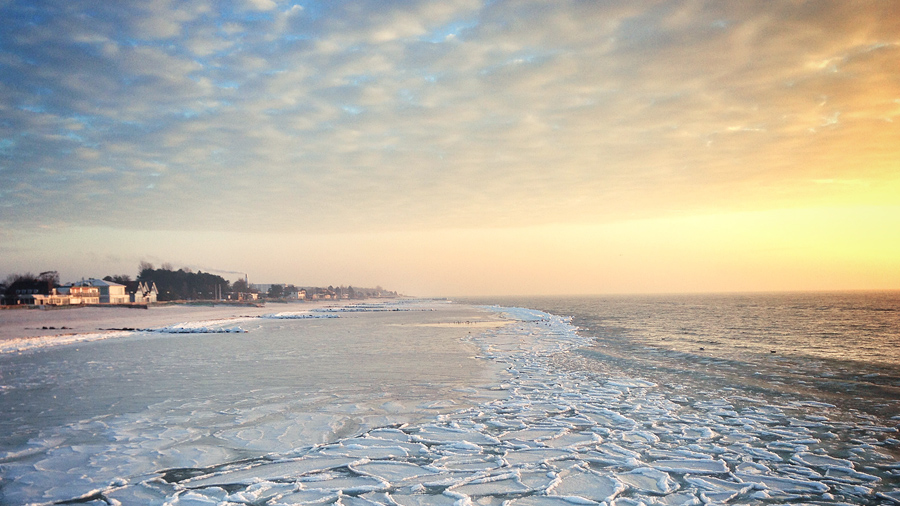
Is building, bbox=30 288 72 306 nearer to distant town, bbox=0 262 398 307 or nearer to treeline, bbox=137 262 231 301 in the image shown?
distant town, bbox=0 262 398 307

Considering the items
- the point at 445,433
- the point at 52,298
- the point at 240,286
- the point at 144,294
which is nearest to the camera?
the point at 445,433

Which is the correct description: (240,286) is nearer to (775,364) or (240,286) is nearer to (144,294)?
(144,294)

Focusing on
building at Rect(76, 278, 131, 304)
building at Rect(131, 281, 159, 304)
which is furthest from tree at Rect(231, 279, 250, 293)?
building at Rect(76, 278, 131, 304)

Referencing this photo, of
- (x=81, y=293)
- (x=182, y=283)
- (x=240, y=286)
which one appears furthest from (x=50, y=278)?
(x=240, y=286)

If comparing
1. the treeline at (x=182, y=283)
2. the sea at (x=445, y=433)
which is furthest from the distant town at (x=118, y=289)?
the sea at (x=445, y=433)

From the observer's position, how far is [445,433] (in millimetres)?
6949

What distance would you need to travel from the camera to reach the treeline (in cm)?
12850

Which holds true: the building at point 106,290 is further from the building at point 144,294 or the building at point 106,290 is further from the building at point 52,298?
the building at point 144,294

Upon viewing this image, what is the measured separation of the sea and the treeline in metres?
131

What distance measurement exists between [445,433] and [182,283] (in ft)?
483

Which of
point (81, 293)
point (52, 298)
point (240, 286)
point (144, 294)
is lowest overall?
point (144, 294)

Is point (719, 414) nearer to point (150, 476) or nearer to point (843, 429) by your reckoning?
point (843, 429)

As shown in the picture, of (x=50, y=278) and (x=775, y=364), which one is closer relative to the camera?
(x=775, y=364)

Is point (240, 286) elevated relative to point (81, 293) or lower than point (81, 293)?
lower
